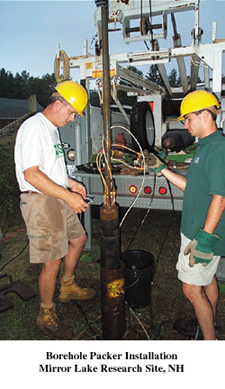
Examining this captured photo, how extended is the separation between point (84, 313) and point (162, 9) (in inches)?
153

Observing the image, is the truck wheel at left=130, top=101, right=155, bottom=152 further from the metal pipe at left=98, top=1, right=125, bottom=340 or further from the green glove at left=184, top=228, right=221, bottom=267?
the green glove at left=184, top=228, right=221, bottom=267

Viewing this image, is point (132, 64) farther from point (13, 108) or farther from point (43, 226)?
point (13, 108)

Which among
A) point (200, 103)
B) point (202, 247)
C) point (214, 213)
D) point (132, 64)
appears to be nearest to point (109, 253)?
point (202, 247)

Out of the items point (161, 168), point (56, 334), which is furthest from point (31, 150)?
point (56, 334)

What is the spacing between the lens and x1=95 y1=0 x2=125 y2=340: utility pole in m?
2.09

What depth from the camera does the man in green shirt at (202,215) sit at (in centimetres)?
206

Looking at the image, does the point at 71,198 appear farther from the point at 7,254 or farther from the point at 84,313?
the point at 7,254

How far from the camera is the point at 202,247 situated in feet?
6.75

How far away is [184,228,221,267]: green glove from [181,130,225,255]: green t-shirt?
160 millimetres

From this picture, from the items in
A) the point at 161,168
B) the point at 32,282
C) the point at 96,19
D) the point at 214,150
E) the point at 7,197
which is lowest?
the point at 32,282

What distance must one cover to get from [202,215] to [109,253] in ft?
2.53

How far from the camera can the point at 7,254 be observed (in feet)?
15.8

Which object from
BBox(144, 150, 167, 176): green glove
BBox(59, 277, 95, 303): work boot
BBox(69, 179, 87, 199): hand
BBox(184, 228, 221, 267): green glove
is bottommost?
BBox(59, 277, 95, 303): work boot

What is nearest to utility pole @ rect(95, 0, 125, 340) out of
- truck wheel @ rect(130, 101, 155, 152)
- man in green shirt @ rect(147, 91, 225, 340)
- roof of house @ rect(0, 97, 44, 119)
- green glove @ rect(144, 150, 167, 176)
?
man in green shirt @ rect(147, 91, 225, 340)
